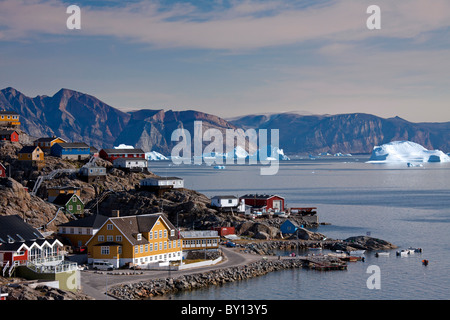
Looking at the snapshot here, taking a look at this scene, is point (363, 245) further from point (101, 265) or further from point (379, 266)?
point (101, 265)

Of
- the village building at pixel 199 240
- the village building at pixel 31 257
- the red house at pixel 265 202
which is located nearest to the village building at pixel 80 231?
the village building at pixel 31 257

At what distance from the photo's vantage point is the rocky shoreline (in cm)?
4038

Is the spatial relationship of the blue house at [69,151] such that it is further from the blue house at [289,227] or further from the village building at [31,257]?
the village building at [31,257]

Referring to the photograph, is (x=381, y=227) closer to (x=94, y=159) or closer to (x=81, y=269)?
(x=94, y=159)

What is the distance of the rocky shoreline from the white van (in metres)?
4.61

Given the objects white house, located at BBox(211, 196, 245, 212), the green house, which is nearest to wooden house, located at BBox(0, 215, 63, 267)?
the green house

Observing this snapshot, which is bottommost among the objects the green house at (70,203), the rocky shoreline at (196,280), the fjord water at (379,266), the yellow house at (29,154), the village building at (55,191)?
the fjord water at (379,266)

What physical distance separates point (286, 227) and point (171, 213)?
46.4 ft

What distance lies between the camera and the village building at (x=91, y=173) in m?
86.9

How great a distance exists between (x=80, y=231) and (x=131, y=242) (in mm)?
6037

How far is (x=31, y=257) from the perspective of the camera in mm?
40938

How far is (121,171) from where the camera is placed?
94.4 meters

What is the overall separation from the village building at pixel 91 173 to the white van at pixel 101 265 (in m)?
40.9
